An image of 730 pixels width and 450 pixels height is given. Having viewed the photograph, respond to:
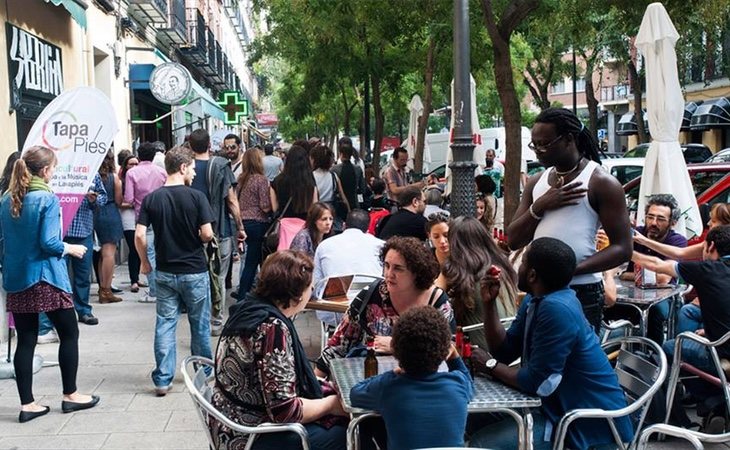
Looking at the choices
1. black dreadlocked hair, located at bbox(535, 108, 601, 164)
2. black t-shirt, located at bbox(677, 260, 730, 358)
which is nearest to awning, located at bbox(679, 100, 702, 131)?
black t-shirt, located at bbox(677, 260, 730, 358)

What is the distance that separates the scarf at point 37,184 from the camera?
5.53 m

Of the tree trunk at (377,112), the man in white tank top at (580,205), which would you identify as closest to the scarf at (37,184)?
the man in white tank top at (580,205)

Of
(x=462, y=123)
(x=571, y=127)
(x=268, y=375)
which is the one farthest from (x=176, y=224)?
(x=462, y=123)

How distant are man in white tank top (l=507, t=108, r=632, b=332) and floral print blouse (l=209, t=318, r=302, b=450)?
1.49 metres

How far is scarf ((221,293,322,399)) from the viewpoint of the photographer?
343 centimetres

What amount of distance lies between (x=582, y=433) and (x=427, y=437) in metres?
0.79

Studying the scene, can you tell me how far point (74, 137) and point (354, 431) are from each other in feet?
15.4

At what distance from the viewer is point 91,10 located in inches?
575

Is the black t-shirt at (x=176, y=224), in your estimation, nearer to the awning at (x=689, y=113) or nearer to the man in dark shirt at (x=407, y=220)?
the man in dark shirt at (x=407, y=220)

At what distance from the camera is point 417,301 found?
4.04 meters

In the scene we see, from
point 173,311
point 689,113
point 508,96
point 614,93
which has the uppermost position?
point 614,93

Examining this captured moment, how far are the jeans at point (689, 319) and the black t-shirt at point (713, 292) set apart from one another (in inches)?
38.4

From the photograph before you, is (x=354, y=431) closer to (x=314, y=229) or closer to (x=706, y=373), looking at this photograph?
(x=706, y=373)

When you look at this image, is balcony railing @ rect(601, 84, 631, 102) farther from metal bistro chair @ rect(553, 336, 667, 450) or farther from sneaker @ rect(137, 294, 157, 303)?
metal bistro chair @ rect(553, 336, 667, 450)
